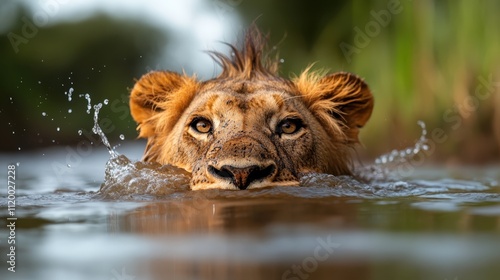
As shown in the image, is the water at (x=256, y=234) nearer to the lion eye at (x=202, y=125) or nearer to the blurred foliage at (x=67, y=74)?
the lion eye at (x=202, y=125)

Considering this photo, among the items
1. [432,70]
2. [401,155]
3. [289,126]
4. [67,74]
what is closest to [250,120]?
[289,126]

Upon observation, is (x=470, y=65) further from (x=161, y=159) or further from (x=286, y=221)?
(x=286, y=221)

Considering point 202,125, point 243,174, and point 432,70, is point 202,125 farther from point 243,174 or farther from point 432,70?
point 432,70

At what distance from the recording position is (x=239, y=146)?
4.96 meters

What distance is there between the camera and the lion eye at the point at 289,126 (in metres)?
5.62

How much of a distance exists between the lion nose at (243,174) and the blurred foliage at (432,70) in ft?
18.6

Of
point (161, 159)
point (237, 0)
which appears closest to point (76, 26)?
point (237, 0)

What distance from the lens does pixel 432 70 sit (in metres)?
10.4

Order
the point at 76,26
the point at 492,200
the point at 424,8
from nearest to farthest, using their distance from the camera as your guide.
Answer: the point at 492,200
the point at 424,8
the point at 76,26

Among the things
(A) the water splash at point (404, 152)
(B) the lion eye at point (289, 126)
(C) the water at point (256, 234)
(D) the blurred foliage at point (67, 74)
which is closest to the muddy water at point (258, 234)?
(C) the water at point (256, 234)

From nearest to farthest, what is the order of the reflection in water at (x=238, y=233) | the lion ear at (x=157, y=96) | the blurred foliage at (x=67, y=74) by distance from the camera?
the reflection in water at (x=238, y=233)
the lion ear at (x=157, y=96)
the blurred foliage at (x=67, y=74)

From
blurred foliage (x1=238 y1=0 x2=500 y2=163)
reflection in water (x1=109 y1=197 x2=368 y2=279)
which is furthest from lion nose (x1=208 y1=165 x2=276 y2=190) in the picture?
blurred foliage (x1=238 y1=0 x2=500 y2=163)

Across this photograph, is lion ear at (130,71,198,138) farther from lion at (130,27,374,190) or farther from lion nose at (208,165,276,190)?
lion nose at (208,165,276,190)

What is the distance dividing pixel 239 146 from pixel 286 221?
1.42 meters
